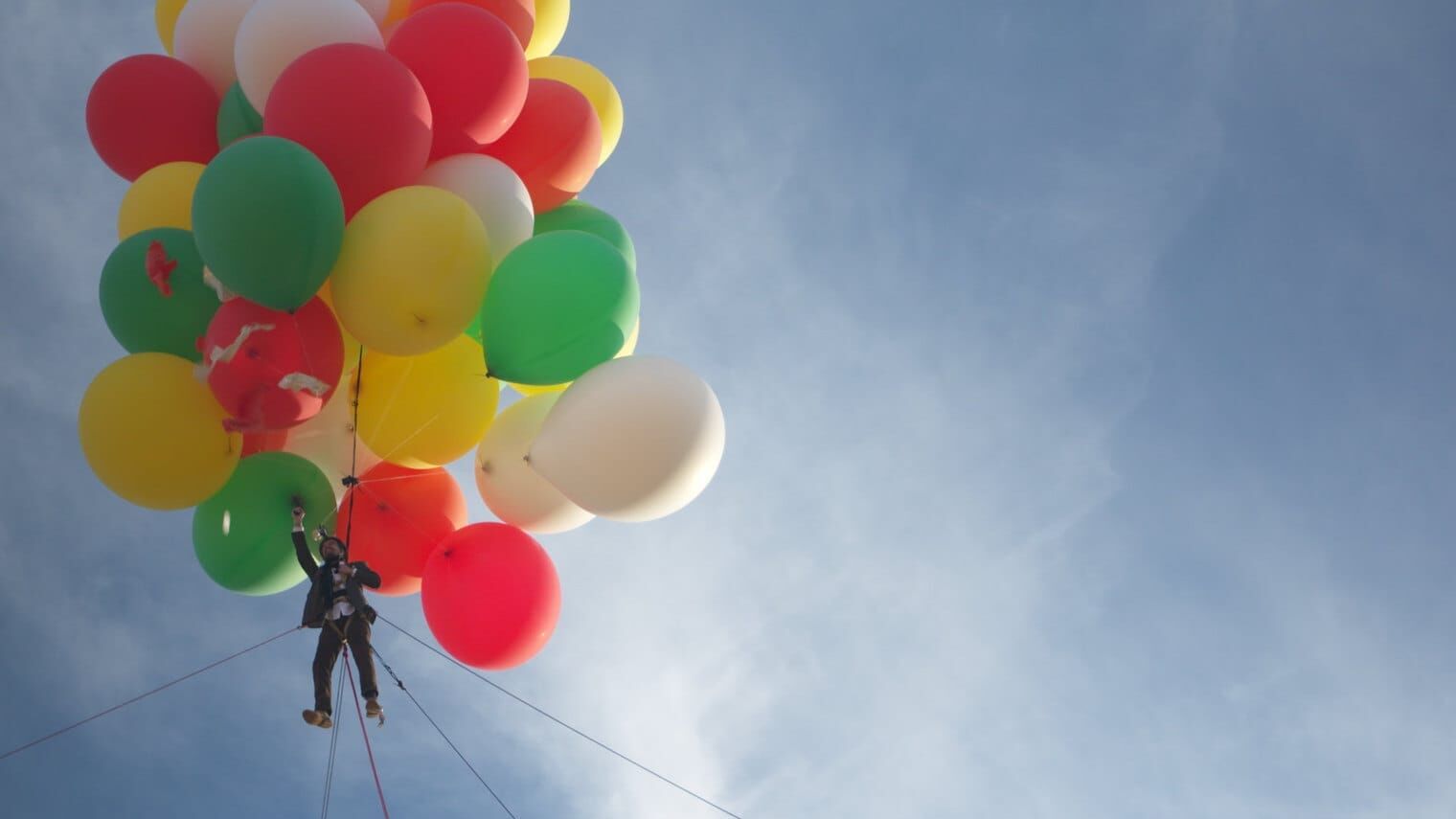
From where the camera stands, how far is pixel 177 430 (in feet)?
16.5

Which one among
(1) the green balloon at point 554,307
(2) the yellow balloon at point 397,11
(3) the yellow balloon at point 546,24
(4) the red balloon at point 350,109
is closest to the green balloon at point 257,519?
(1) the green balloon at point 554,307

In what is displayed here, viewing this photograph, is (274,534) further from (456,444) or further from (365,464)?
(456,444)

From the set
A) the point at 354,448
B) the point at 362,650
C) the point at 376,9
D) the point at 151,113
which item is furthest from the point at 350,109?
the point at 362,650

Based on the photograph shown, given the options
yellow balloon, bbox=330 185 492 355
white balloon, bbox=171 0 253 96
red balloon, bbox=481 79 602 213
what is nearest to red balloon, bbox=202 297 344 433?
yellow balloon, bbox=330 185 492 355

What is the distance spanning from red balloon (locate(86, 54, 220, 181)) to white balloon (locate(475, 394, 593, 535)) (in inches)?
90.0

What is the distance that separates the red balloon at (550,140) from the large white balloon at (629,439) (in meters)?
1.54

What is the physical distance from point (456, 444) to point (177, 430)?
141 cm

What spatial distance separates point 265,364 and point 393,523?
1.40m

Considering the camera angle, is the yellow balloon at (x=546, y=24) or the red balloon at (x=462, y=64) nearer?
the red balloon at (x=462, y=64)

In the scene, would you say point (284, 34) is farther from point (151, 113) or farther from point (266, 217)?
point (266, 217)

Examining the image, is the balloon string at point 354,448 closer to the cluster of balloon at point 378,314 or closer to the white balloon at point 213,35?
the cluster of balloon at point 378,314

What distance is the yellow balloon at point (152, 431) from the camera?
5.00 m

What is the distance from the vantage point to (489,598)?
17.9 feet

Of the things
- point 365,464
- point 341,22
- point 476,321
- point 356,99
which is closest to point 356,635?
point 365,464
